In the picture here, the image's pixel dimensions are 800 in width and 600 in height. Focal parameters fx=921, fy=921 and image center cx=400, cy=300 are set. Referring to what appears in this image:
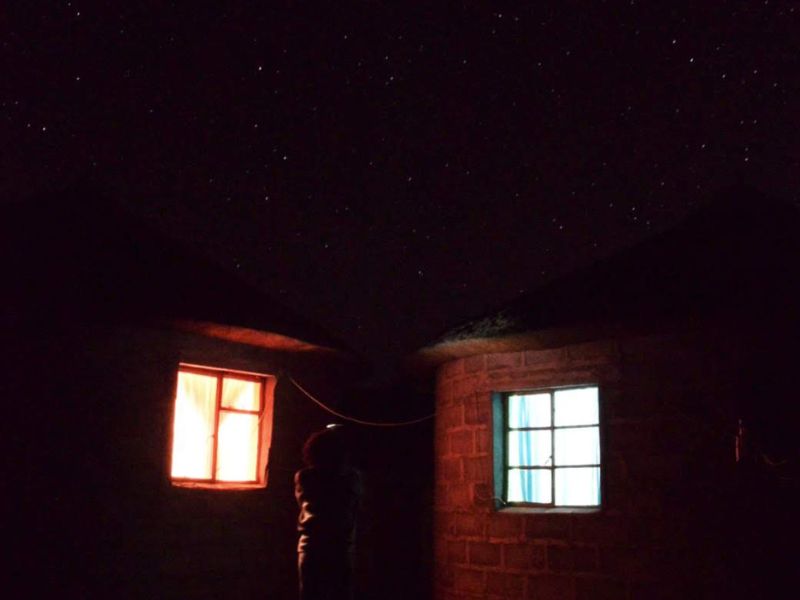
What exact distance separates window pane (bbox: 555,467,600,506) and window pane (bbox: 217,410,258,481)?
3.60 m

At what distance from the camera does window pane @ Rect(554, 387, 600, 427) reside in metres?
9.61

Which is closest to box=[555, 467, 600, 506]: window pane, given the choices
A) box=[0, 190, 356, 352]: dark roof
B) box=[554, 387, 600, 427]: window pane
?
box=[554, 387, 600, 427]: window pane

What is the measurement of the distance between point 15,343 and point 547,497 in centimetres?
565

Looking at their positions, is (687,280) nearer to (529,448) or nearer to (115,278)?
(529,448)

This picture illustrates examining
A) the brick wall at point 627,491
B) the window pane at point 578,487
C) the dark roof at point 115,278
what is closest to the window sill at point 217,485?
the dark roof at point 115,278

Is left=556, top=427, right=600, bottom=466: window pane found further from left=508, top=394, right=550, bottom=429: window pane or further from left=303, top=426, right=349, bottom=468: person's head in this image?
left=303, top=426, right=349, bottom=468: person's head

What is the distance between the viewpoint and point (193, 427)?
1026 centimetres

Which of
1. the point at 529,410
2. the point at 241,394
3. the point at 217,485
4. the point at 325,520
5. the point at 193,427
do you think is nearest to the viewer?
the point at 325,520

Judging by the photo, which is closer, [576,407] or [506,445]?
[576,407]

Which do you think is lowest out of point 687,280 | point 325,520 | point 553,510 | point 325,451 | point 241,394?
point 325,520

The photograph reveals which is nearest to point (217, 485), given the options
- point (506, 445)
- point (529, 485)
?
point (506, 445)

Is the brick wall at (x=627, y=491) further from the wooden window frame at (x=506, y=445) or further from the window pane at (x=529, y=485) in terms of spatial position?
the window pane at (x=529, y=485)

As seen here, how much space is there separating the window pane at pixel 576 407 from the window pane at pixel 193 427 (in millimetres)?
3886

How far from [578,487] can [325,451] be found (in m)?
2.78
